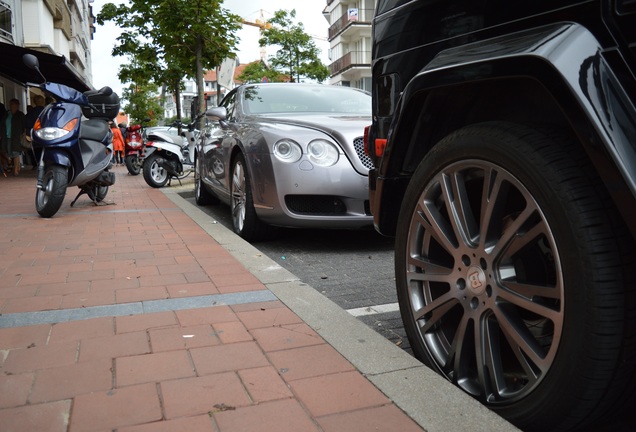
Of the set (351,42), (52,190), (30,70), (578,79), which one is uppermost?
(351,42)

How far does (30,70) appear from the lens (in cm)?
1823

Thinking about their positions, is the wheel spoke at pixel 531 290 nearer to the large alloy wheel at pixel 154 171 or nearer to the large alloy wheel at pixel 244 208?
the large alloy wheel at pixel 244 208

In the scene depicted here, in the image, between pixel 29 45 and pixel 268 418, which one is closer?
pixel 268 418

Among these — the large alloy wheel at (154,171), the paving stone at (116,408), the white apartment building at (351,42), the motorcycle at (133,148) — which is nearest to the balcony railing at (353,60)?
the white apartment building at (351,42)

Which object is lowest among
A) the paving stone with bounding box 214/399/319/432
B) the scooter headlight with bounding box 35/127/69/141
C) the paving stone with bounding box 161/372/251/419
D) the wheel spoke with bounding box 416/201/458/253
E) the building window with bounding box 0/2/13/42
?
the paving stone with bounding box 161/372/251/419

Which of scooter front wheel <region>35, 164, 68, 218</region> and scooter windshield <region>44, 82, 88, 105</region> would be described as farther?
scooter windshield <region>44, 82, 88, 105</region>

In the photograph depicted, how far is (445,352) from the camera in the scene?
2408mm

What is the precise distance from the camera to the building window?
19234 millimetres

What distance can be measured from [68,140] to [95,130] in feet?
1.91

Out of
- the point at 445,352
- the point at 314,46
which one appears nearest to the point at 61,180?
the point at 445,352

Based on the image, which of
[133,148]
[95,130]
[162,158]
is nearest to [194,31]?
[162,158]

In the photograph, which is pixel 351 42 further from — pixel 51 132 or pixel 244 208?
pixel 244 208

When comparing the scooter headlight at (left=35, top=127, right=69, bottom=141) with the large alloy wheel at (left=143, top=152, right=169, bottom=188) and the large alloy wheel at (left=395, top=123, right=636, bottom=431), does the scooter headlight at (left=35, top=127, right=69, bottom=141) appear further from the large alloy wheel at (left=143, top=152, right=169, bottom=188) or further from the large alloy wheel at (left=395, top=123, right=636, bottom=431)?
the large alloy wheel at (left=395, top=123, right=636, bottom=431)

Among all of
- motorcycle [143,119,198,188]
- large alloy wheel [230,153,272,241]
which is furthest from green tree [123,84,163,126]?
large alloy wheel [230,153,272,241]
